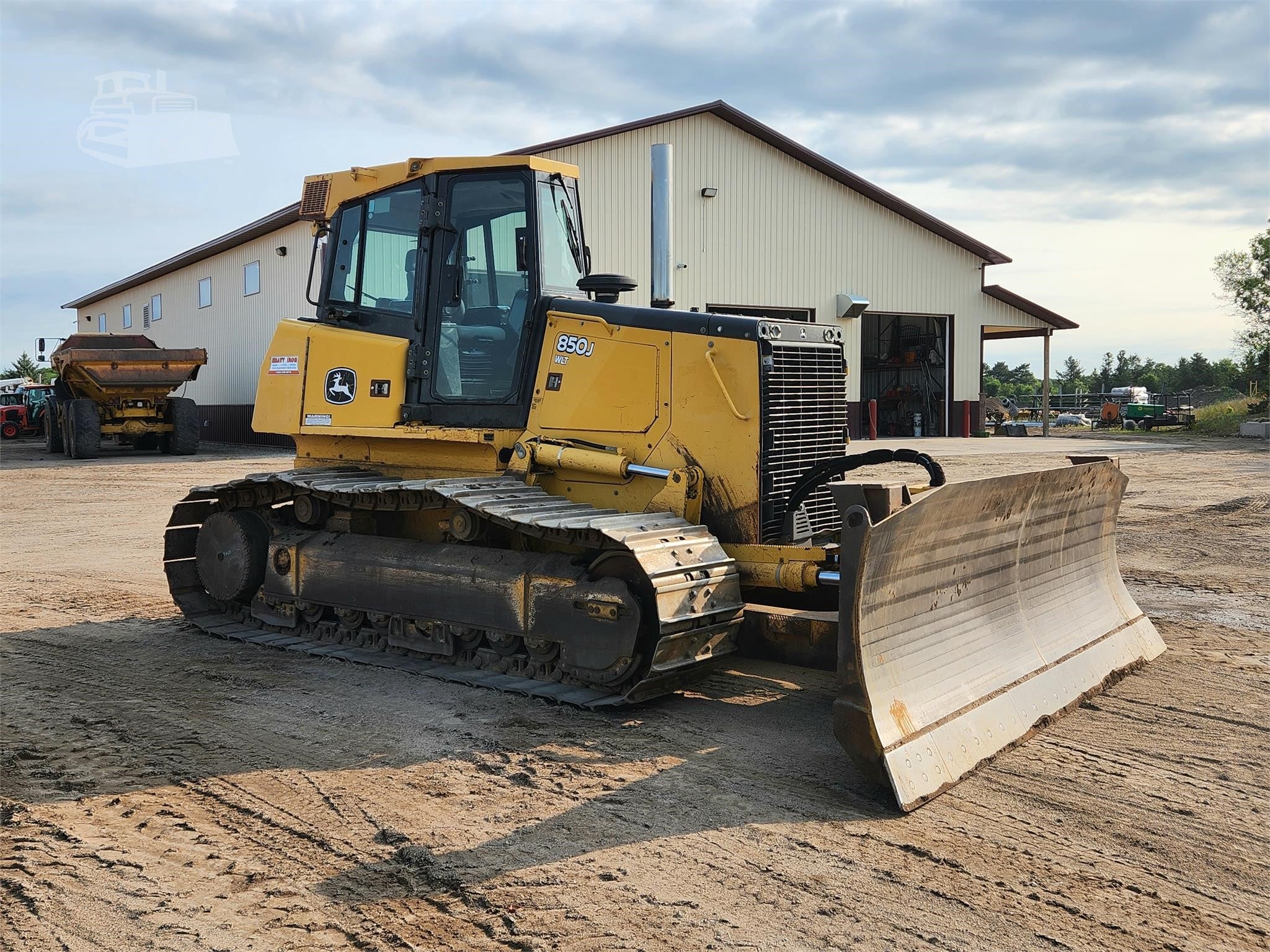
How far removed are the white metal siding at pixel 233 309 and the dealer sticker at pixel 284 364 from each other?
1767 centimetres

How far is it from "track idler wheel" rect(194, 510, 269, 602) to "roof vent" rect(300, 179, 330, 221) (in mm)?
2135

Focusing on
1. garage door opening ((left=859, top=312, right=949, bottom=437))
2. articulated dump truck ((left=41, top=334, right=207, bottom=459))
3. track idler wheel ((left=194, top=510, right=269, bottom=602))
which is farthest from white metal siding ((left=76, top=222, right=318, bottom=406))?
track idler wheel ((left=194, top=510, right=269, bottom=602))

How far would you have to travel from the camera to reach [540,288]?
6.69 meters

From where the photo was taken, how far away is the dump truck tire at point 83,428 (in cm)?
2295

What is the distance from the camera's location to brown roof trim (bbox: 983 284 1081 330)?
29.7 metres

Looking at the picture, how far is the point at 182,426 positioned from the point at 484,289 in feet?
63.4

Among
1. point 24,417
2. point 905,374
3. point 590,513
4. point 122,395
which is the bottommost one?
point 590,513

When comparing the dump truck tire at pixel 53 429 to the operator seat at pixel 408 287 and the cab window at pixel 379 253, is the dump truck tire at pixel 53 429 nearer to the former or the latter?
the cab window at pixel 379 253

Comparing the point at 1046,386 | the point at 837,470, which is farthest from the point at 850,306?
the point at 837,470

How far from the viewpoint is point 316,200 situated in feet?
25.0

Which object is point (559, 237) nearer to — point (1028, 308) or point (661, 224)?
point (661, 224)

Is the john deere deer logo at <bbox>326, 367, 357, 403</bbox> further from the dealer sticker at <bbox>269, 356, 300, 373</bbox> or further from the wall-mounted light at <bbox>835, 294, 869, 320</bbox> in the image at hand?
the wall-mounted light at <bbox>835, 294, 869, 320</bbox>

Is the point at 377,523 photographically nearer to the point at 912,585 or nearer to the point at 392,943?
the point at 912,585

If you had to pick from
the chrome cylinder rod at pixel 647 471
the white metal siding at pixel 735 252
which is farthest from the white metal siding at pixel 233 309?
the chrome cylinder rod at pixel 647 471
